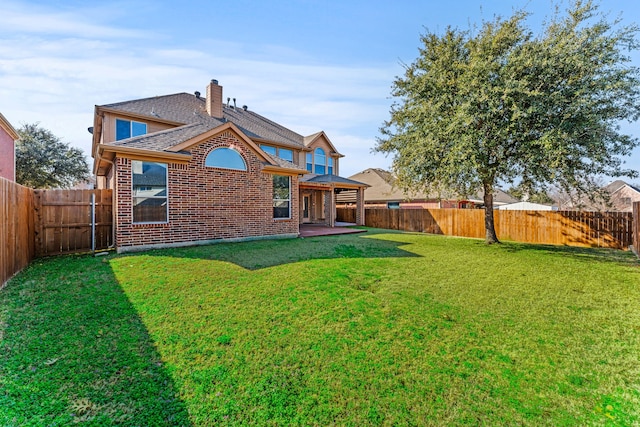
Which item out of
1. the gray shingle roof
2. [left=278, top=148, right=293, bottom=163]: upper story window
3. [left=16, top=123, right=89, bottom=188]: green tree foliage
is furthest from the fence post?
[left=16, top=123, right=89, bottom=188]: green tree foliage

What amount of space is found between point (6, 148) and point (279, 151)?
42.7 feet

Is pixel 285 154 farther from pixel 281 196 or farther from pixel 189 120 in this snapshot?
pixel 281 196

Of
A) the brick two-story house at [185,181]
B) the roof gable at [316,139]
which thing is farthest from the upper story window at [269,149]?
the brick two-story house at [185,181]

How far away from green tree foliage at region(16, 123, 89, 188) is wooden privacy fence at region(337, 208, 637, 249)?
24163 millimetres

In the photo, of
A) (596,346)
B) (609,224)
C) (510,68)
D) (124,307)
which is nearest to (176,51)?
(124,307)

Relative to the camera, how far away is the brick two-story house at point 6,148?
12.7 metres

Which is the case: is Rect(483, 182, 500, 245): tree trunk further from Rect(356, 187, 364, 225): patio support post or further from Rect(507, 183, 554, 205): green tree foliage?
Rect(356, 187, 364, 225): patio support post

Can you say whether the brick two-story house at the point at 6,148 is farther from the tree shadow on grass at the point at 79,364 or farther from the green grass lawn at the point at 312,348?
the tree shadow on grass at the point at 79,364

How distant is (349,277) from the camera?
6105 millimetres

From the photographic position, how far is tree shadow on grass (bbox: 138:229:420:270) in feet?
24.2

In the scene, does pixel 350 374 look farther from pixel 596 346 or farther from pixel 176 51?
pixel 176 51

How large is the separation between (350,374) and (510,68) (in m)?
10.6

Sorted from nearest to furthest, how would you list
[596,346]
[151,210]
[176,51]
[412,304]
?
[596,346] → [412,304] → [151,210] → [176,51]

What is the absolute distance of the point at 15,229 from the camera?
6.10 m
